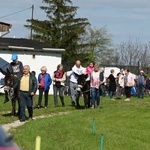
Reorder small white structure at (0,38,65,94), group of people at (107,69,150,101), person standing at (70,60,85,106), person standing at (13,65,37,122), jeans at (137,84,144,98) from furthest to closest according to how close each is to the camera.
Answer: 1. small white structure at (0,38,65,94)
2. jeans at (137,84,144,98)
3. group of people at (107,69,150,101)
4. person standing at (70,60,85,106)
5. person standing at (13,65,37,122)

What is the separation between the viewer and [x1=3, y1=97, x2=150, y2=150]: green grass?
483 inches

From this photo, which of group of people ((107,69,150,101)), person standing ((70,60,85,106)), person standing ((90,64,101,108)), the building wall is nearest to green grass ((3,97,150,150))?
person standing ((90,64,101,108))

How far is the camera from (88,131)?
14.0 meters

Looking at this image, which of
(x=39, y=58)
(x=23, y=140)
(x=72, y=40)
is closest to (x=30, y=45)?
(x=39, y=58)

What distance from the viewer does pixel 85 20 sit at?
5969 cm

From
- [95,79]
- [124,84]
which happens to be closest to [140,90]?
[124,84]

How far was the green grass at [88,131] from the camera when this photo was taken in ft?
40.2

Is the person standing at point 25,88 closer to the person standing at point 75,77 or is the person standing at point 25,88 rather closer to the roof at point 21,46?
the person standing at point 75,77

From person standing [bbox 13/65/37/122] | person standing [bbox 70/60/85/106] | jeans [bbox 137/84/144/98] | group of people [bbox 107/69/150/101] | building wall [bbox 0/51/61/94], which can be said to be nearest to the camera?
person standing [bbox 13/65/37/122]

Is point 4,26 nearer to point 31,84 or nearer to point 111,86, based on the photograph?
point 111,86

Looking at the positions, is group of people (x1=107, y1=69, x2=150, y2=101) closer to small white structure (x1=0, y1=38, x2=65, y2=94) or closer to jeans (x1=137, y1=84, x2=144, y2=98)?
jeans (x1=137, y1=84, x2=144, y2=98)

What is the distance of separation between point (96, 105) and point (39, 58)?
825 inches

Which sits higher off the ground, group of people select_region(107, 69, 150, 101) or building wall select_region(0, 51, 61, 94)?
building wall select_region(0, 51, 61, 94)

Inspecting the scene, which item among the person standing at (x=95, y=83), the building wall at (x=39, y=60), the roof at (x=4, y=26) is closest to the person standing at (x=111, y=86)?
the person standing at (x=95, y=83)
